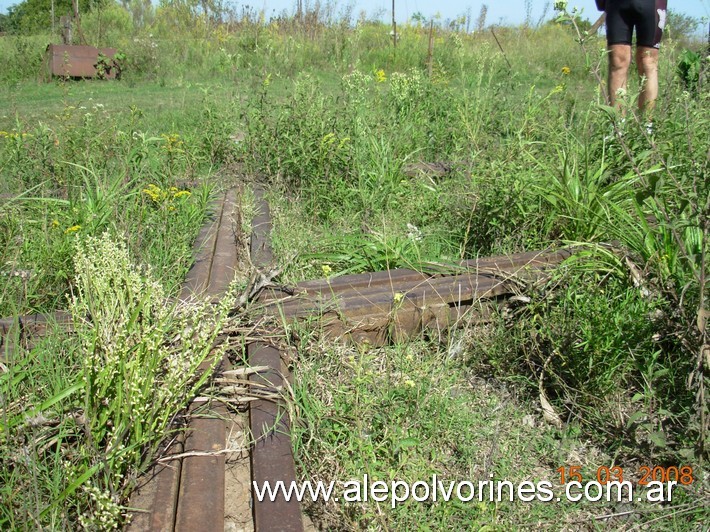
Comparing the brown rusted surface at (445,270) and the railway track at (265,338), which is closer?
the railway track at (265,338)

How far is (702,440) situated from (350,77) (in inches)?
166

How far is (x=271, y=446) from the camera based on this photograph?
212cm

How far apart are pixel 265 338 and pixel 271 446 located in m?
0.69

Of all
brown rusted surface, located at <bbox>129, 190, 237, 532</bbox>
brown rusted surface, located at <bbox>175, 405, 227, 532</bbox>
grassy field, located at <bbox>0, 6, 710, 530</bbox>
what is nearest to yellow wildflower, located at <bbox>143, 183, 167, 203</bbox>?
grassy field, located at <bbox>0, 6, 710, 530</bbox>

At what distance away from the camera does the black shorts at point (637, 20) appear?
5.64 metres

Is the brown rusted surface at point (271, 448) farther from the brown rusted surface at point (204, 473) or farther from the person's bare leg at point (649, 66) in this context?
the person's bare leg at point (649, 66)

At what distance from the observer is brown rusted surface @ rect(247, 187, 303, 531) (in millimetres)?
1791

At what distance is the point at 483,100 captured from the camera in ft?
19.7

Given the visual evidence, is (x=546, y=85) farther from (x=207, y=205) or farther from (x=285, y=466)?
(x=285, y=466)

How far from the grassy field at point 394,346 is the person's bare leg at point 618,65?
1.47 feet

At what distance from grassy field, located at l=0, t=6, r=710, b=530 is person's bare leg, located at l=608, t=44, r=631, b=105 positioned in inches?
17.6

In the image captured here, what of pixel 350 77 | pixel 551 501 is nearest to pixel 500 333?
pixel 551 501

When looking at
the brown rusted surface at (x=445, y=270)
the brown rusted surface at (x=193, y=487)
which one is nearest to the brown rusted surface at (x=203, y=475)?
the brown rusted surface at (x=193, y=487)

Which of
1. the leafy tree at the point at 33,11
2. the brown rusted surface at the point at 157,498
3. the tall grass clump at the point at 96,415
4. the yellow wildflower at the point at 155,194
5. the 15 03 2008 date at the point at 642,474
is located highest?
the leafy tree at the point at 33,11
